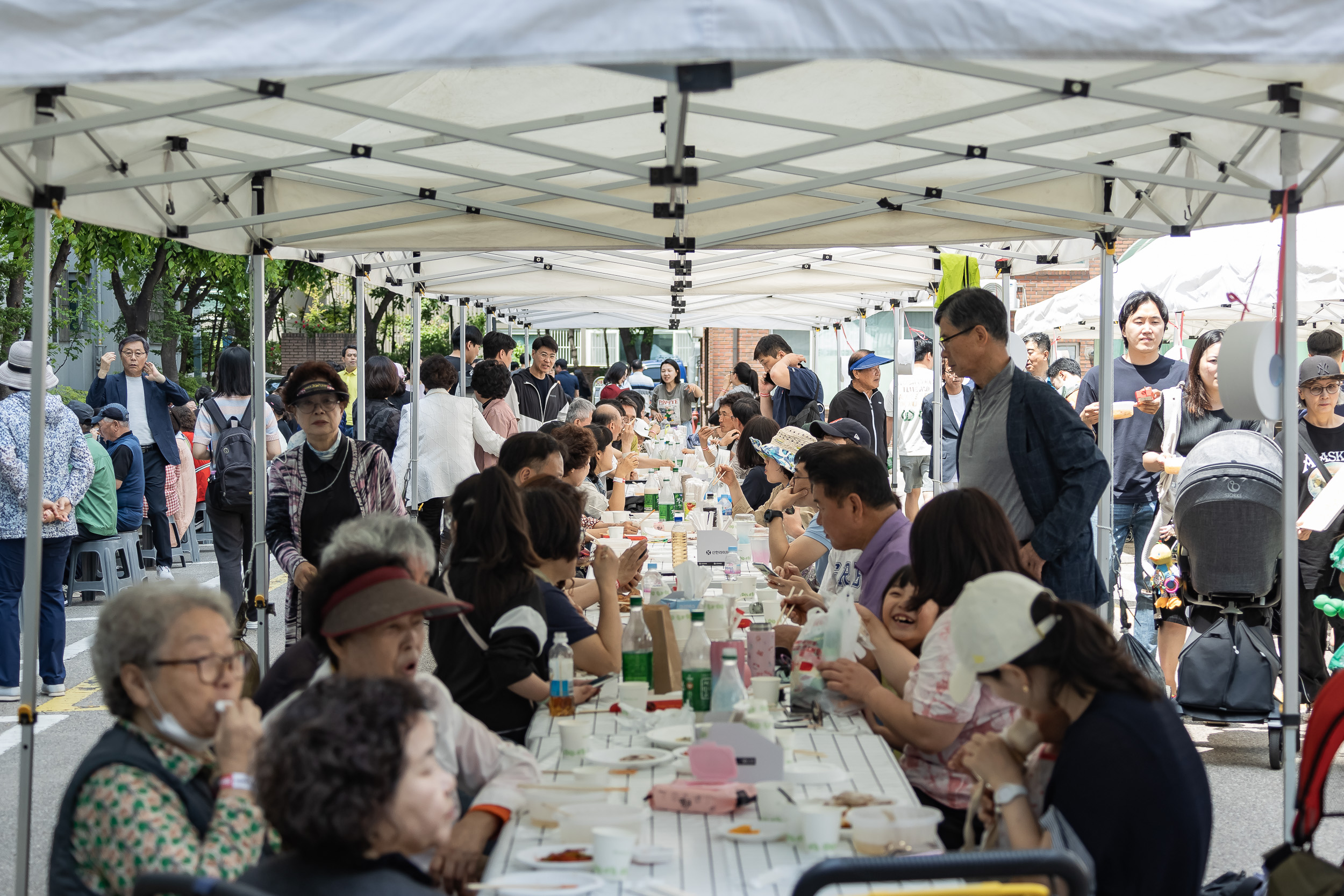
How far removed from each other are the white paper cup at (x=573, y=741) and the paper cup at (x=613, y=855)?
0.75m

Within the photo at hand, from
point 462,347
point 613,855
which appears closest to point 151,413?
point 462,347

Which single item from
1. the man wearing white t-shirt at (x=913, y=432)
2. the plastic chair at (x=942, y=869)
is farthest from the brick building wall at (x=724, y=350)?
the plastic chair at (x=942, y=869)

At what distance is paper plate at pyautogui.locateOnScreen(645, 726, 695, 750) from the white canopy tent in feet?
5.11

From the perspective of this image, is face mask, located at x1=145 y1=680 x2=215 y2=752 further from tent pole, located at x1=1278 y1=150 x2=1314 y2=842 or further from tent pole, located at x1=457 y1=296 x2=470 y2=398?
tent pole, located at x1=457 y1=296 x2=470 y2=398

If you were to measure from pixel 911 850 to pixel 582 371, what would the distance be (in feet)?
54.8

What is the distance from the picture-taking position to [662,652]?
3625 mm

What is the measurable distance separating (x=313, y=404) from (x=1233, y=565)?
12.8 ft

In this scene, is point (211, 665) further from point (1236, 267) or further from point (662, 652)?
point (1236, 267)

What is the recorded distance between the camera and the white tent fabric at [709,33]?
6.44ft

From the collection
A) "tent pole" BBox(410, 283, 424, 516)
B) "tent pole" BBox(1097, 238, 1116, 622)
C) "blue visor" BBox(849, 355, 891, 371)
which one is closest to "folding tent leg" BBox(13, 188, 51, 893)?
"tent pole" BBox(410, 283, 424, 516)

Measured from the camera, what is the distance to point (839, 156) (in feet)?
17.4

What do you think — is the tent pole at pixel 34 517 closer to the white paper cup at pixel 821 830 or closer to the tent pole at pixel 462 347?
the white paper cup at pixel 821 830

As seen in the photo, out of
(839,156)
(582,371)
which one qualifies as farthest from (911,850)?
(582,371)

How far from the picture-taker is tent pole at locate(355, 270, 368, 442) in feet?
25.3
